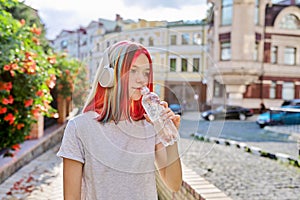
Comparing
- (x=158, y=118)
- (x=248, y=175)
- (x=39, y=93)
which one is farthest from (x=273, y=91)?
(x=158, y=118)

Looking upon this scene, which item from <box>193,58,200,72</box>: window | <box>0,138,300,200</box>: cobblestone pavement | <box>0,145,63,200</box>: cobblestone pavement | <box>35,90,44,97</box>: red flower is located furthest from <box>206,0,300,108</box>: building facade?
<box>193,58,200,72</box>: window

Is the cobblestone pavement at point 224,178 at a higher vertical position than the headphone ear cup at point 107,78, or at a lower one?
lower

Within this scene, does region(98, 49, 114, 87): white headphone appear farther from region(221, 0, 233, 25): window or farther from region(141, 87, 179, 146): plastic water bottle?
region(221, 0, 233, 25): window

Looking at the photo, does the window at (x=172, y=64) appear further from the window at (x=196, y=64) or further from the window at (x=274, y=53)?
the window at (x=274, y=53)

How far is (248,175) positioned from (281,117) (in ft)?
12.8

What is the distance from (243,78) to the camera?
6.76 metres

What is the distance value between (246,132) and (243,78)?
1623 millimetres

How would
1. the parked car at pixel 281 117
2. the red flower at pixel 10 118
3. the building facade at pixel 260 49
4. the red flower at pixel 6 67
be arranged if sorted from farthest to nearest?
the building facade at pixel 260 49 < the parked car at pixel 281 117 < the red flower at pixel 10 118 < the red flower at pixel 6 67

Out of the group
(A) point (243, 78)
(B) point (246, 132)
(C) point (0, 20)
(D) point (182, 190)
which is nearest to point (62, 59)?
(C) point (0, 20)

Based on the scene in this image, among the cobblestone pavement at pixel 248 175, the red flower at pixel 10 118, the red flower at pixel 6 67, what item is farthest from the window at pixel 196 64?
the red flower at pixel 10 118

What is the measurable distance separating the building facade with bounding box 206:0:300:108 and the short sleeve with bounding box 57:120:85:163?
5.86 m

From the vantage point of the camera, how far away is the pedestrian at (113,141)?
0.50 metres

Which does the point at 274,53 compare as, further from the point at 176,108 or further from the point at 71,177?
the point at 71,177

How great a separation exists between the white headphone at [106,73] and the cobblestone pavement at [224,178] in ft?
2.84
